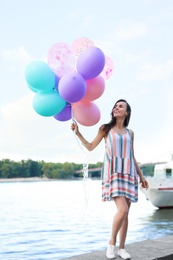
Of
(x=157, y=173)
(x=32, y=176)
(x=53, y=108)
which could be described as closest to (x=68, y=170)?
A: (x=32, y=176)

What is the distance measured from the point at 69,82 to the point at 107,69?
824mm

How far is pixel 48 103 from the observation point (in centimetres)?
479

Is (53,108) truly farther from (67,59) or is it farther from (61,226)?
(61,226)

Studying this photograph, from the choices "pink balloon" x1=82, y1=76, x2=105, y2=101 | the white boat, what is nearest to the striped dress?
"pink balloon" x1=82, y1=76, x2=105, y2=101

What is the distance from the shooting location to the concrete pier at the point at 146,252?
455 cm

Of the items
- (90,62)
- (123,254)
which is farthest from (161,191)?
(90,62)

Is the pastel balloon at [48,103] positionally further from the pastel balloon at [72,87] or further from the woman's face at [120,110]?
the woman's face at [120,110]

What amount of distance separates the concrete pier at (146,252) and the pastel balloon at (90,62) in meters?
1.71

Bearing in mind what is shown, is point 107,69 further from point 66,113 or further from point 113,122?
point 113,122

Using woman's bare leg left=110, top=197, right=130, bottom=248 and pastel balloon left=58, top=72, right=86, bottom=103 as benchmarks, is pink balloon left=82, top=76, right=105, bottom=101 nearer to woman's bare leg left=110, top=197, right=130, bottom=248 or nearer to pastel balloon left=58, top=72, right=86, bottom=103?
pastel balloon left=58, top=72, right=86, bottom=103

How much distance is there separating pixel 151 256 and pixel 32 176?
125m

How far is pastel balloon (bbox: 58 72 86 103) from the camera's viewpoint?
462 centimetres

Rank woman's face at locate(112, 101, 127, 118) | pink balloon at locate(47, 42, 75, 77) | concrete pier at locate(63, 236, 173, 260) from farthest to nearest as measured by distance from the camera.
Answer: pink balloon at locate(47, 42, 75, 77) < woman's face at locate(112, 101, 127, 118) < concrete pier at locate(63, 236, 173, 260)

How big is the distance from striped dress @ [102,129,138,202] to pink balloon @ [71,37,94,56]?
107cm
